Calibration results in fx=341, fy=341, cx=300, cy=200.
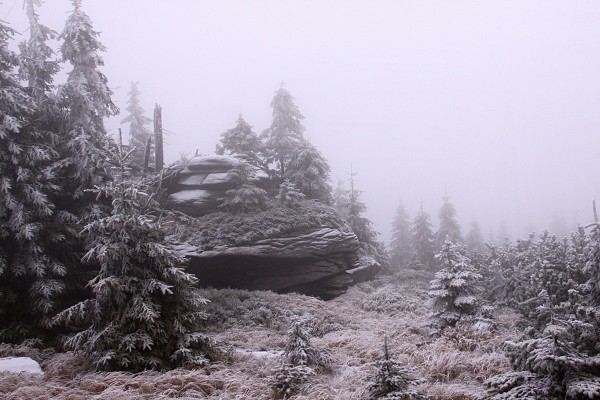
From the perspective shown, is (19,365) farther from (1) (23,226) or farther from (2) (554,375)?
(2) (554,375)

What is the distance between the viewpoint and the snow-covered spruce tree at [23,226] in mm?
10312

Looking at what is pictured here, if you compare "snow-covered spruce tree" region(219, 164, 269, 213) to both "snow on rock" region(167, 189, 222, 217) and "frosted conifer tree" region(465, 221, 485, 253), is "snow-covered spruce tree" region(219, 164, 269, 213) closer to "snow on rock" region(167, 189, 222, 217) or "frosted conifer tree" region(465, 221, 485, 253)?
"snow on rock" region(167, 189, 222, 217)

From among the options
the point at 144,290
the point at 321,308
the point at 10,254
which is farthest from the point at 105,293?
the point at 321,308

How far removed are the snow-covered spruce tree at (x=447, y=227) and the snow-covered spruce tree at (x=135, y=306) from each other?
32625 millimetres

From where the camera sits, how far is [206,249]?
16.5 meters

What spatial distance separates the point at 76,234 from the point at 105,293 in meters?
4.80

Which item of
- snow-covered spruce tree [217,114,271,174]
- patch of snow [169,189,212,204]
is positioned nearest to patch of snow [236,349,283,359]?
patch of snow [169,189,212,204]

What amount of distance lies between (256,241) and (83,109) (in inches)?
361

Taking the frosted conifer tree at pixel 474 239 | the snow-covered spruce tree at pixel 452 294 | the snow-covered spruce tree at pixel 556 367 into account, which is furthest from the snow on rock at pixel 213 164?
the frosted conifer tree at pixel 474 239

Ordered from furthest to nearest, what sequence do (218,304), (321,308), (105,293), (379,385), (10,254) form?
(321,308) → (218,304) → (10,254) → (105,293) → (379,385)

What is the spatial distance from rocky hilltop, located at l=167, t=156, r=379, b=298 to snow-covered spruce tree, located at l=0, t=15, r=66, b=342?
604cm

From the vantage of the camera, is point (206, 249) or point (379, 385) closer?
point (379, 385)

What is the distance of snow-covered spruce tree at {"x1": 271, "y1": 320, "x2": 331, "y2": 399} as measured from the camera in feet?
22.3

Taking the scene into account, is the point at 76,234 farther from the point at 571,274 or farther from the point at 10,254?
the point at 571,274
